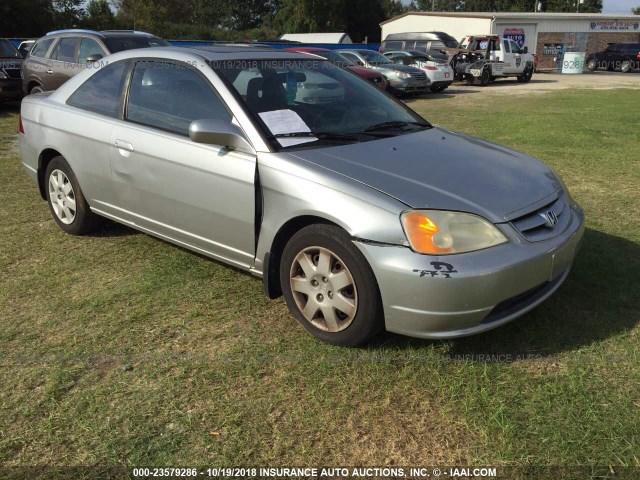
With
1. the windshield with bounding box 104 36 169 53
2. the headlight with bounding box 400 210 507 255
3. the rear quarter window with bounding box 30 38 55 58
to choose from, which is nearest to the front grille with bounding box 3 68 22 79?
the rear quarter window with bounding box 30 38 55 58

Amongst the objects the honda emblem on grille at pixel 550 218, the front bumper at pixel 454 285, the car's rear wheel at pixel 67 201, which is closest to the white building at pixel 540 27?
the car's rear wheel at pixel 67 201

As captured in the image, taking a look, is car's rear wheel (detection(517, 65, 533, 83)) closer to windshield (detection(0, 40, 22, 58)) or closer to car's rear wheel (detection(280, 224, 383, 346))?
windshield (detection(0, 40, 22, 58))

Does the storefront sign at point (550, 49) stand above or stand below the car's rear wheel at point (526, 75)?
above

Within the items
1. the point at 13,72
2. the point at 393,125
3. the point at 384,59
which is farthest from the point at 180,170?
the point at 384,59

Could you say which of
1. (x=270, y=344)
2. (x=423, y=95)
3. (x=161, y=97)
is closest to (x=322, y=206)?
(x=270, y=344)

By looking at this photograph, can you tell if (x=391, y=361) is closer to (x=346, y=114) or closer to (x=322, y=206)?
(x=322, y=206)

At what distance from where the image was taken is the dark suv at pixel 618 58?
36094 mm

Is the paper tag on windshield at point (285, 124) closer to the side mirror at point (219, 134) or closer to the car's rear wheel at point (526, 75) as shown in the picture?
the side mirror at point (219, 134)

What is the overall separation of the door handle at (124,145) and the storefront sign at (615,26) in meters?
47.0

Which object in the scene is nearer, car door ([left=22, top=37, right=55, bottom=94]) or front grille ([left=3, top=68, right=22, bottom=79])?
car door ([left=22, top=37, right=55, bottom=94])

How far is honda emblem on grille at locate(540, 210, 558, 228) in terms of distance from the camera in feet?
10.3

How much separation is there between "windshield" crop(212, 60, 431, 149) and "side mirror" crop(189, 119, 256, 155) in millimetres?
145

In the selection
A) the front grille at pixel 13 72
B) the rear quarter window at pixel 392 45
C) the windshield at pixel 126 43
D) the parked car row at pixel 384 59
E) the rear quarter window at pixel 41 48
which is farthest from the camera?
the rear quarter window at pixel 392 45

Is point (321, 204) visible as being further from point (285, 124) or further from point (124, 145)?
point (124, 145)
